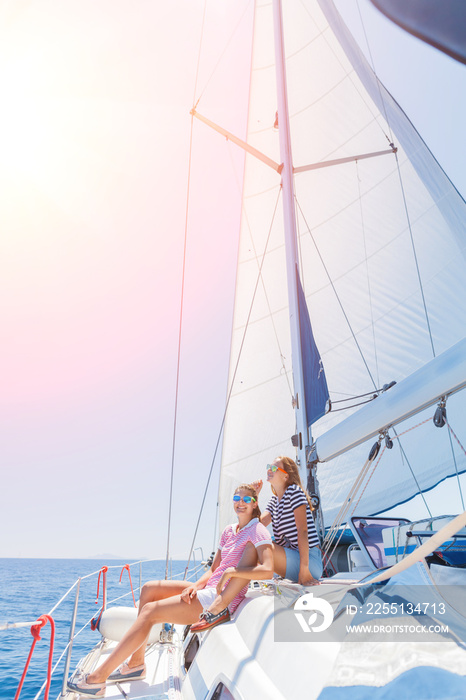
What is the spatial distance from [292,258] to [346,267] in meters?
1.33

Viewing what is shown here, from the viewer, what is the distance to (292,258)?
4.66m

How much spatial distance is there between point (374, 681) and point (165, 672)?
2.34 meters

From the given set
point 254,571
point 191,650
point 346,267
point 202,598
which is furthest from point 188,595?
point 346,267

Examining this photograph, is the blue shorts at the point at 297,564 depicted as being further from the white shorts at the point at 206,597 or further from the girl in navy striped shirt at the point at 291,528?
the white shorts at the point at 206,597

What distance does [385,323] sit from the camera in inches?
197

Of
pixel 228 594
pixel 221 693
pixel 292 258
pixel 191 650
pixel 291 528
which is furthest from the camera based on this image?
pixel 292 258

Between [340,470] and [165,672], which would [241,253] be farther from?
[165,672]

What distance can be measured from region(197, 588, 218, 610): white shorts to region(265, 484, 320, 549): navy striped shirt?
68 cm

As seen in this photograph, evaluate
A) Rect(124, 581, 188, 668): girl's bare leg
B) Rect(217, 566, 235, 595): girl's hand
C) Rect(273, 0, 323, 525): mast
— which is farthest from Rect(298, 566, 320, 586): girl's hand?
Rect(273, 0, 323, 525): mast

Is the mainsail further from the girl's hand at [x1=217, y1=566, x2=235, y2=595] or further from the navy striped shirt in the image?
the girl's hand at [x1=217, y1=566, x2=235, y2=595]

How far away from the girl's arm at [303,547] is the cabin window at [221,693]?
0.85 meters

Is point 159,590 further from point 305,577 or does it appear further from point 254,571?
point 305,577

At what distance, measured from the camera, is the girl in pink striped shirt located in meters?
2.38

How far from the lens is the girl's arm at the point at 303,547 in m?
2.57
